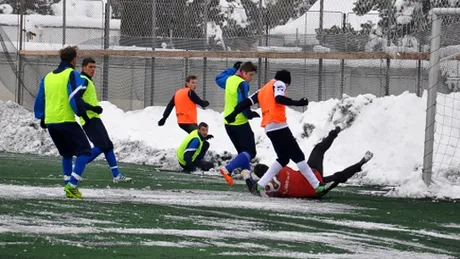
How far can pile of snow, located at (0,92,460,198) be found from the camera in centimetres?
2138

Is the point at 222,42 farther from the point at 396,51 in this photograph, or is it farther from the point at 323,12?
the point at 396,51

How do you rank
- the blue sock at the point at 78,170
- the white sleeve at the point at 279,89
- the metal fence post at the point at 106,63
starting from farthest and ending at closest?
the metal fence post at the point at 106,63 → the white sleeve at the point at 279,89 → the blue sock at the point at 78,170

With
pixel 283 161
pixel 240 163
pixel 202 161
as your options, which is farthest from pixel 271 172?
pixel 202 161

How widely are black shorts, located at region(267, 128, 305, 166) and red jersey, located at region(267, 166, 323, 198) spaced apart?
0.32 meters

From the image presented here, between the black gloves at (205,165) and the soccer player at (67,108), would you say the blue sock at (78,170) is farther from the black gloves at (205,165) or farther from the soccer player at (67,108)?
the black gloves at (205,165)

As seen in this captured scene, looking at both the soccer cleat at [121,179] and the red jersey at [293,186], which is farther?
the soccer cleat at [121,179]

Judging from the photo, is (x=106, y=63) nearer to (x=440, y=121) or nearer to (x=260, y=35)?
(x=260, y=35)

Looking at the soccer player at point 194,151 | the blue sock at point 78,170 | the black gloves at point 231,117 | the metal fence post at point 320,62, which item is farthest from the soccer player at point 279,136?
the metal fence post at point 320,62

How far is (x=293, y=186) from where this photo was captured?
1756 centimetres

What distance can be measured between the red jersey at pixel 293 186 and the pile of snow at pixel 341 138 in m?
1.72

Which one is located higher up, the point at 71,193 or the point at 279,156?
the point at 279,156

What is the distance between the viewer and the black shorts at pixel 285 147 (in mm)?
17219

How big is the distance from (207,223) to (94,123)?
5.95 metres

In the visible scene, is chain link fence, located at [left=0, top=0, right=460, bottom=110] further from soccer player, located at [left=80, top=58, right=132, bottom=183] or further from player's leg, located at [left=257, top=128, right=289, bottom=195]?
player's leg, located at [left=257, top=128, right=289, bottom=195]
